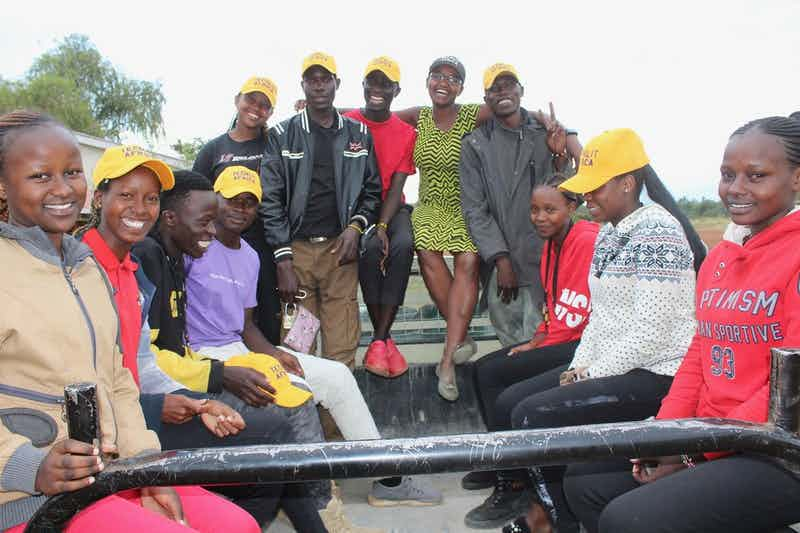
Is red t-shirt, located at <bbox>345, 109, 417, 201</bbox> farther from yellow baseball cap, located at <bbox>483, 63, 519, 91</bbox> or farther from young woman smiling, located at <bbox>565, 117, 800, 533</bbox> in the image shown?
young woman smiling, located at <bbox>565, 117, 800, 533</bbox>

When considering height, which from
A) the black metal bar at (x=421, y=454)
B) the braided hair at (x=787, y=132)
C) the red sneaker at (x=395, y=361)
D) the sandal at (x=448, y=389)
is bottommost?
the sandal at (x=448, y=389)

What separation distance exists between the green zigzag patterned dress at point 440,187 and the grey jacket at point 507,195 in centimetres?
12

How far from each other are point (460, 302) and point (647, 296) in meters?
1.57

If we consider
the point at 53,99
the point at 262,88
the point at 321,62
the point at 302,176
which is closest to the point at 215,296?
the point at 302,176

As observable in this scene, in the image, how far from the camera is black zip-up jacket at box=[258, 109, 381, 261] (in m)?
3.87

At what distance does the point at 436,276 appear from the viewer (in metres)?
4.11

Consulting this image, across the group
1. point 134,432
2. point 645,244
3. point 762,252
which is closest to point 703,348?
point 762,252

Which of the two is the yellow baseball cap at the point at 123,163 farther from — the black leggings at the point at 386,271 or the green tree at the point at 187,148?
the green tree at the point at 187,148

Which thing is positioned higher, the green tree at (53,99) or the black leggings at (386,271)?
the green tree at (53,99)

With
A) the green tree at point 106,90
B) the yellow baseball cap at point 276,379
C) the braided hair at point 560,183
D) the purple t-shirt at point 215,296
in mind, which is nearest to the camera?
the yellow baseball cap at point 276,379

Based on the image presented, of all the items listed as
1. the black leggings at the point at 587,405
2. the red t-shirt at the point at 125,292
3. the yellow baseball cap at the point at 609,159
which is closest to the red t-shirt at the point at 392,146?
the yellow baseball cap at the point at 609,159

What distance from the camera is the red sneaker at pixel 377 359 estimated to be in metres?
3.89

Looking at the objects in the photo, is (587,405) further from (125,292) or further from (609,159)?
(125,292)

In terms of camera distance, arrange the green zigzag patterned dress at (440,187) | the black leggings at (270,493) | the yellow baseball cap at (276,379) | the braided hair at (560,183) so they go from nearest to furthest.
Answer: the black leggings at (270,493) → the yellow baseball cap at (276,379) → the braided hair at (560,183) → the green zigzag patterned dress at (440,187)
